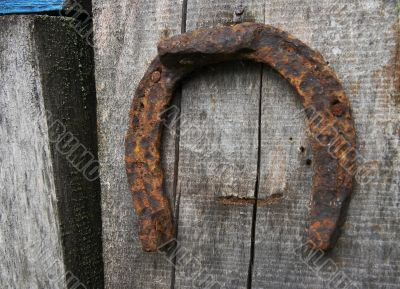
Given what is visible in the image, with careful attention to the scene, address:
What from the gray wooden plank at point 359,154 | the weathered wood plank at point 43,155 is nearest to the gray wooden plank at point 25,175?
the weathered wood plank at point 43,155

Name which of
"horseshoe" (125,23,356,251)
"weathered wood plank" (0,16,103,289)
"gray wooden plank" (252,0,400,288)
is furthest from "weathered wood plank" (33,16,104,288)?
"gray wooden plank" (252,0,400,288)

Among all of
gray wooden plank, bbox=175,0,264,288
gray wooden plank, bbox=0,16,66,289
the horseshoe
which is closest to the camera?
the horseshoe

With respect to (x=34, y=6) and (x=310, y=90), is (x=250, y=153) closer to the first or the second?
(x=310, y=90)

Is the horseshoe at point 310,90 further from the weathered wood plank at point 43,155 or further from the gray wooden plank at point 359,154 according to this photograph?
the weathered wood plank at point 43,155

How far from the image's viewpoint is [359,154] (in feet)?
3.97

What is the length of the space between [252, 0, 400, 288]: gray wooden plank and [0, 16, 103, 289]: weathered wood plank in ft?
1.78

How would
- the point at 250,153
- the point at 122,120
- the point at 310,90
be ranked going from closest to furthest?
1. the point at 310,90
2. the point at 250,153
3. the point at 122,120

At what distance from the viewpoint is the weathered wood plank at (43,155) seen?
143cm

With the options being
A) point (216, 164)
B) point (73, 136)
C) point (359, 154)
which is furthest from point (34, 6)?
point (359, 154)

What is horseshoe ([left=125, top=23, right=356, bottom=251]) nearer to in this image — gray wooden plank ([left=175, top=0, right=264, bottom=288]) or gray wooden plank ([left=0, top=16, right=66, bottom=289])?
gray wooden plank ([left=175, top=0, right=264, bottom=288])

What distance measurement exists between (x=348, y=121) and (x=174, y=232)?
0.52 m

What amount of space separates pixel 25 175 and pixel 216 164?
0.54 meters

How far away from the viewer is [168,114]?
4.50 feet

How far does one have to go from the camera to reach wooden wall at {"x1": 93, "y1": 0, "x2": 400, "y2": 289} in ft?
3.95
